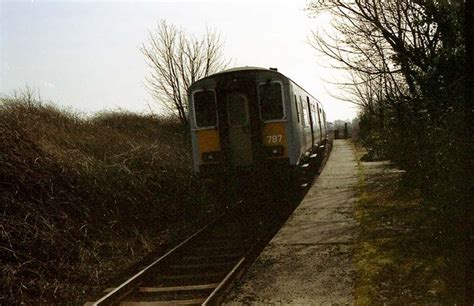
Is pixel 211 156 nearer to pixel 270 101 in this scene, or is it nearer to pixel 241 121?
pixel 241 121

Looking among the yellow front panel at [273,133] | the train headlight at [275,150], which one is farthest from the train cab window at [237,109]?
the train headlight at [275,150]

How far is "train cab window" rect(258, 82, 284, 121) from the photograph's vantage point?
10648 mm

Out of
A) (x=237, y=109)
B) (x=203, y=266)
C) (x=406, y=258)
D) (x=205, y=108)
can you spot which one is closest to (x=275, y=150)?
(x=237, y=109)

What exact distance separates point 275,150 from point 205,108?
212cm

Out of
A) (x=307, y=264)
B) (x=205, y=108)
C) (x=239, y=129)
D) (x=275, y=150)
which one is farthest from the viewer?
(x=205, y=108)

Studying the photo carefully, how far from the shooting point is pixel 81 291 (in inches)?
242

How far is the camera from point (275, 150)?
1054cm

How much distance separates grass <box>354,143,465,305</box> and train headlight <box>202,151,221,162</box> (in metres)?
3.61

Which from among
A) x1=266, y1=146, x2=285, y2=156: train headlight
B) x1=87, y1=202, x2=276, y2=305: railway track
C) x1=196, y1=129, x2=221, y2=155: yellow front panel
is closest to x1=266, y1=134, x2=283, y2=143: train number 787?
x1=266, y1=146, x2=285, y2=156: train headlight

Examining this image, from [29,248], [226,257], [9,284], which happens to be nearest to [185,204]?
[226,257]

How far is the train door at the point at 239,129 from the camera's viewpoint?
423 inches

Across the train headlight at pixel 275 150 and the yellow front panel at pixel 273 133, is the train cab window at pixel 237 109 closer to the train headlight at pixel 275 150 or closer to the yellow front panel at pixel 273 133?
the yellow front panel at pixel 273 133

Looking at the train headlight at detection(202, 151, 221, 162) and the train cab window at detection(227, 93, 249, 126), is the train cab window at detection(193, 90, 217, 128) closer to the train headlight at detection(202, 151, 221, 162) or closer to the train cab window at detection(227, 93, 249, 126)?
the train cab window at detection(227, 93, 249, 126)

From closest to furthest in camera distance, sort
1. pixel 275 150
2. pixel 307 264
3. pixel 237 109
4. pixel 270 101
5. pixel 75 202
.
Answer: pixel 307 264
pixel 75 202
pixel 275 150
pixel 270 101
pixel 237 109
